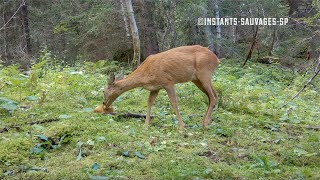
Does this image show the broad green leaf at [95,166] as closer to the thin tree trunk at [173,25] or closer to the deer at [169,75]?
the deer at [169,75]

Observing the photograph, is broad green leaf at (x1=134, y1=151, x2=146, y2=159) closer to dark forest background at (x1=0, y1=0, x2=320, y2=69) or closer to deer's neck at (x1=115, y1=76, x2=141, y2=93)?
deer's neck at (x1=115, y1=76, x2=141, y2=93)

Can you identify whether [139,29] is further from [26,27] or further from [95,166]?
[95,166]

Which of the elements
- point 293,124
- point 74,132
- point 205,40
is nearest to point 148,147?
point 74,132

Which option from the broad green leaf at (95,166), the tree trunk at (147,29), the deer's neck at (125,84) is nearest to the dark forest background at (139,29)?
the tree trunk at (147,29)

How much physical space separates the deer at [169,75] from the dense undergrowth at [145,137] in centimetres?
36

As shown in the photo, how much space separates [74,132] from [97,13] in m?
10.5

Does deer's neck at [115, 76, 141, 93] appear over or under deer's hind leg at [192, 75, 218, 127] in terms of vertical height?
over

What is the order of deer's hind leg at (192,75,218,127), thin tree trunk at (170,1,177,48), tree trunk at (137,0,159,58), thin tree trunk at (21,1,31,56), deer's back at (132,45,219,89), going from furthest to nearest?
thin tree trunk at (21,1,31,56) < thin tree trunk at (170,1,177,48) < tree trunk at (137,0,159,58) < deer's hind leg at (192,75,218,127) < deer's back at (132,45,219,89)

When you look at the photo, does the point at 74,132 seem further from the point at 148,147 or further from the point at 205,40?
the point at 205,40

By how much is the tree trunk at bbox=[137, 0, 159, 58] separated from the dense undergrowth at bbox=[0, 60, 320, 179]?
681cm

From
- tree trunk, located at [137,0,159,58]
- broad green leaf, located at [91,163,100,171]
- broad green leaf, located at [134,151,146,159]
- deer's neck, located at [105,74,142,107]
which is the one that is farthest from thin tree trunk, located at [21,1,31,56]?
broad green leaf, located at [91,163,100,171]

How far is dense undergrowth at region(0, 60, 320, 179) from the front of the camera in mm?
5118

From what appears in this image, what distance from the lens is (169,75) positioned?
7.50 metres

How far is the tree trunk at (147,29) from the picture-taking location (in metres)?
17.1
